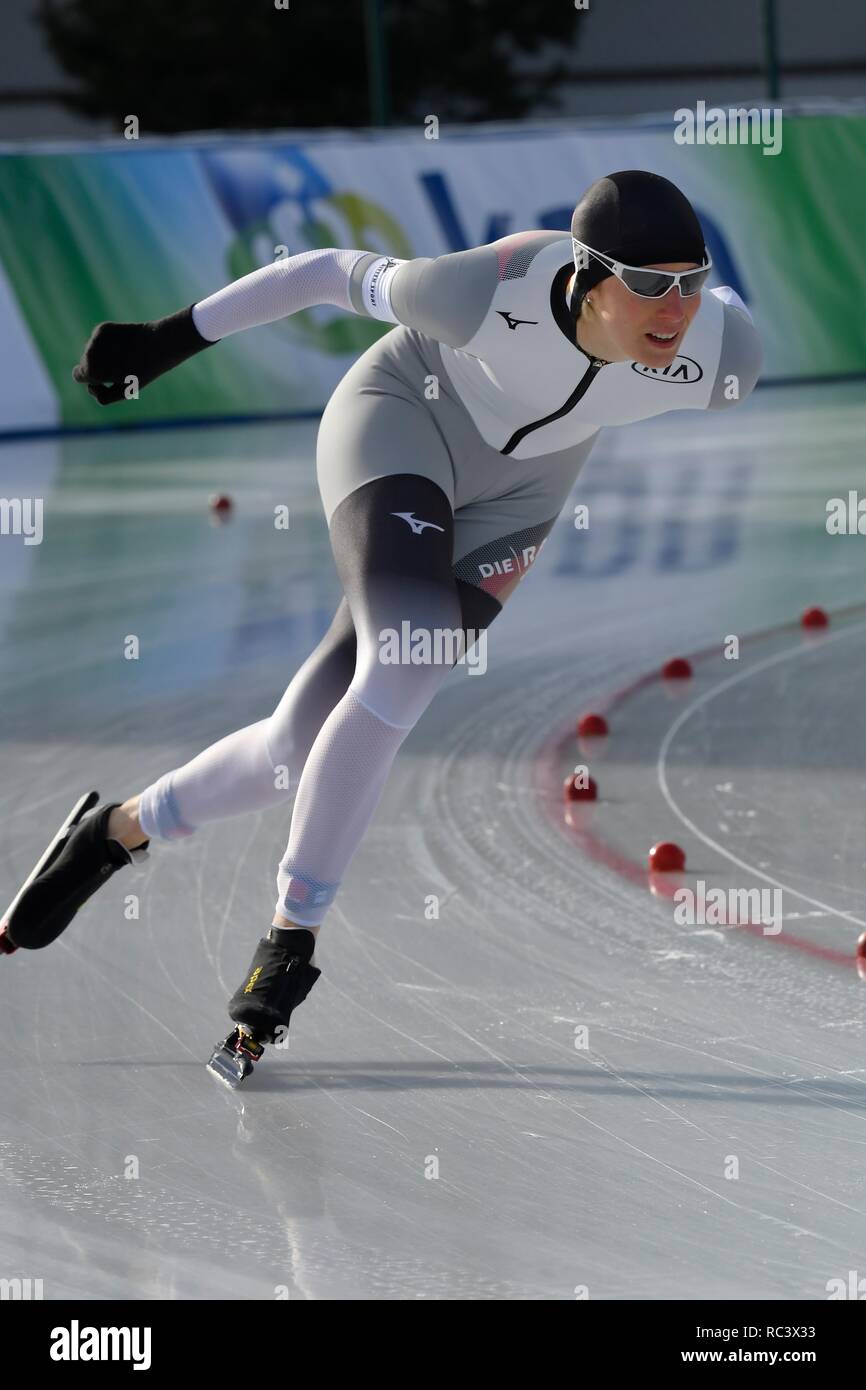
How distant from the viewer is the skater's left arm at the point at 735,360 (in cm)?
350

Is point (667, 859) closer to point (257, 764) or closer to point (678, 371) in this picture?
point (257, 764)

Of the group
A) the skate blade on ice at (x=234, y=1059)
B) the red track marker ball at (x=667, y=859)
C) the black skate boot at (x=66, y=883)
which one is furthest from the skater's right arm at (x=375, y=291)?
the red track marker ball at (x=667, y=859)

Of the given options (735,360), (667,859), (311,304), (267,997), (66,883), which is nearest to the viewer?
(267,997)

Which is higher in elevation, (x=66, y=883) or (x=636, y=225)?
(x=636, y=225)

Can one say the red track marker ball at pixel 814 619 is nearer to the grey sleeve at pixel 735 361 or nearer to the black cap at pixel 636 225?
the grey sleeve at pixel 735 361

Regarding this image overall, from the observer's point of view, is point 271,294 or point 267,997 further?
point 271,294

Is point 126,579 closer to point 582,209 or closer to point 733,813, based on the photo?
point 733,813

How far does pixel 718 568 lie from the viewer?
8430mm

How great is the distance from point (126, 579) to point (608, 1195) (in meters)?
5.92

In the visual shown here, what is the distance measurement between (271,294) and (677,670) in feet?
10.4

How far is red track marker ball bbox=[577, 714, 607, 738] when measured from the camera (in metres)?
5.68

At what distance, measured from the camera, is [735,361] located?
351cm

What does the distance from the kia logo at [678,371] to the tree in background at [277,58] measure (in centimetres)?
2595

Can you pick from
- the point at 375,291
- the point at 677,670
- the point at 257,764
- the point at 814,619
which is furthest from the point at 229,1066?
the point at 814,619
